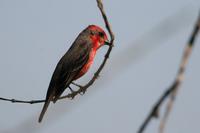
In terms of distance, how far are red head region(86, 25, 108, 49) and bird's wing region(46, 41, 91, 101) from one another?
182mm

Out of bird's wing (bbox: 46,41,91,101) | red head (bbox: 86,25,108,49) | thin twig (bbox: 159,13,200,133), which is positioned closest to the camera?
thin twig (bbox: 159,13,200,133)

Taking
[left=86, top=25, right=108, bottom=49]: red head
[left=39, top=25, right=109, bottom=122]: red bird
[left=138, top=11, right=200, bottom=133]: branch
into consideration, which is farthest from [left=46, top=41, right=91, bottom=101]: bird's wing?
[left=138, top=11, right=200, bottom=133]: branch

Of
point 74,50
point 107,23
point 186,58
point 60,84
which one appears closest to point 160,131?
point 186,58

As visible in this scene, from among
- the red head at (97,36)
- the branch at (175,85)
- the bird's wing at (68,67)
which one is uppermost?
the branch at (175,85)

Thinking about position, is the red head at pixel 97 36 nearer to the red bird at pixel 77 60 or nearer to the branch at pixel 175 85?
the red bird at pixel 77 60

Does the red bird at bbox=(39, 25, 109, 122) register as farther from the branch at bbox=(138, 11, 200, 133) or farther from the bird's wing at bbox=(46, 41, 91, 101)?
the branch at bbox=(138, 11, 200, 133)

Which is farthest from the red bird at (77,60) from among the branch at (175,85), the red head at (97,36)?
the branch at (175,85)

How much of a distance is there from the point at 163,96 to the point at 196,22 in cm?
17

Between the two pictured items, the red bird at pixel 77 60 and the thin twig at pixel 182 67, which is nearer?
the thin twig at pixel 182 67

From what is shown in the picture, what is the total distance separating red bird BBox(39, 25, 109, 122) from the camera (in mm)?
8438

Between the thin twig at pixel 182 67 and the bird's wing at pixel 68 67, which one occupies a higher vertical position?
the thin twig at pixel 182 67

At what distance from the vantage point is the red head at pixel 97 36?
9.48 meters

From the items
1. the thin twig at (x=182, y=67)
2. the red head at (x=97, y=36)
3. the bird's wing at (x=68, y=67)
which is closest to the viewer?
the thin twig at (x=182, y=67)

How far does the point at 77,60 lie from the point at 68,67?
0.25 metres
